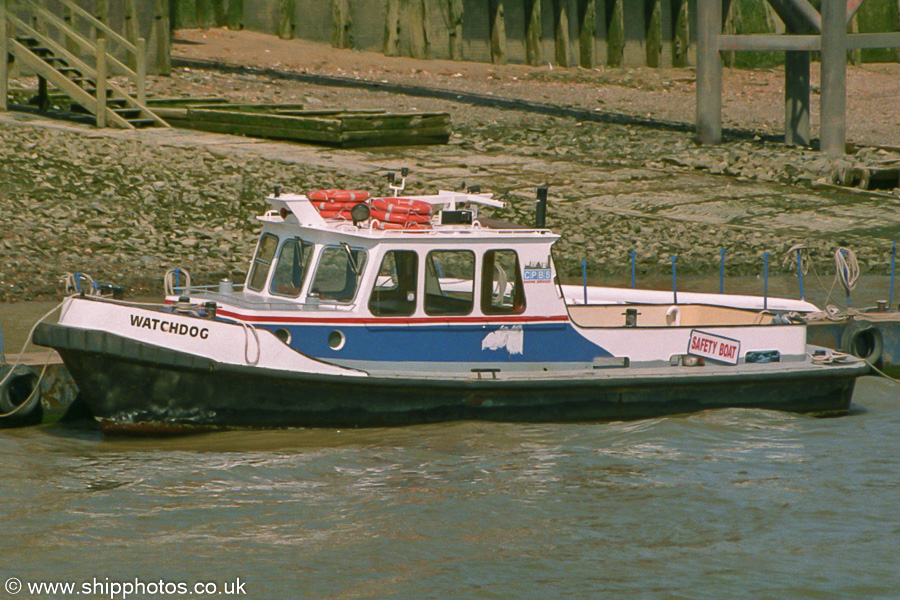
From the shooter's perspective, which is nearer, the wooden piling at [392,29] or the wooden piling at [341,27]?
the wooden piling at [341,27]

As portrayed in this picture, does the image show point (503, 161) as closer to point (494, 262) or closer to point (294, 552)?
point (494, 262)

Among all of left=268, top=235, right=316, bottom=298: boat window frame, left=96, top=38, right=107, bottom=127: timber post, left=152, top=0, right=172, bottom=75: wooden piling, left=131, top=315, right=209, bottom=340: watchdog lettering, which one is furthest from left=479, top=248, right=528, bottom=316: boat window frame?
left=152, top=0, right=172, bottom=75: wooden piling

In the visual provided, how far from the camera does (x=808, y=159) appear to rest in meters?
23.4

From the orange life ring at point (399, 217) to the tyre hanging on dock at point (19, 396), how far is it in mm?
3141

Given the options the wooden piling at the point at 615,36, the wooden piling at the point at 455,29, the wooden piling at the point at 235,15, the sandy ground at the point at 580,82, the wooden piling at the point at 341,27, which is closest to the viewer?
the sandy ground at the point at 580,82

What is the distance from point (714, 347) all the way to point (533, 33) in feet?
80.9

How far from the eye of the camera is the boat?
10.4m

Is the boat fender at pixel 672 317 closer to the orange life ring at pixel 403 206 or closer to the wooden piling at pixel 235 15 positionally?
the orange life ring at pixel 403 206

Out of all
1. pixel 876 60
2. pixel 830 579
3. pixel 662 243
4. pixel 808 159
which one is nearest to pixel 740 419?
pixel 830 579

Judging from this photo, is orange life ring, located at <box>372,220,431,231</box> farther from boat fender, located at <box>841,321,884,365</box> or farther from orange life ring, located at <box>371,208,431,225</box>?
boat fender, located at <box>841,321,884,365</box>

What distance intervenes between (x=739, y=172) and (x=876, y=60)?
19270mm

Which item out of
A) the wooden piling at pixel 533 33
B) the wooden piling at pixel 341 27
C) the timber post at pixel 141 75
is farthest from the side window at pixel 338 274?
the wooden piling at pixel 533 33

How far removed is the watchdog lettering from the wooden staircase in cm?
1218

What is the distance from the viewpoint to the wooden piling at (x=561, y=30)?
116 feet
